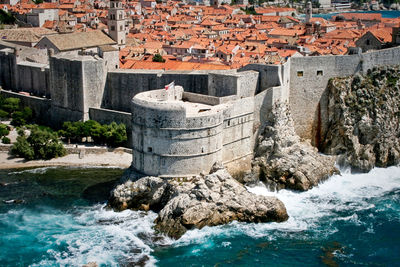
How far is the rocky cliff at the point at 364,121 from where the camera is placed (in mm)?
47531

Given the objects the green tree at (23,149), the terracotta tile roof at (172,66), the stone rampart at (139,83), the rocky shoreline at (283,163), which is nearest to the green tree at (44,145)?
the green tree at (23,149)

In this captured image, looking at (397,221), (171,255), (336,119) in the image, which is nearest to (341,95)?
(336,119)

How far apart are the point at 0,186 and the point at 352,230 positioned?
25285mm

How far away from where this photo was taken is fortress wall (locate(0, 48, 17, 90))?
205 feet

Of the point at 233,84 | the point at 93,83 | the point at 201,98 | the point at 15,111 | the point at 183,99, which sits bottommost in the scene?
the point at 15,111

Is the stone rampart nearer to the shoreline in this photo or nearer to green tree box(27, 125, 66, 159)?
the shoreline

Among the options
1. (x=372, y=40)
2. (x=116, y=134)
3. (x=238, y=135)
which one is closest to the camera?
(x=238, y=135)

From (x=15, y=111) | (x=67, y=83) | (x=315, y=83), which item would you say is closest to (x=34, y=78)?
(x=15, y=111)

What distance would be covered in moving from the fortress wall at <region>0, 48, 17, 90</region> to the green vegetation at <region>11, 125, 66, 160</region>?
1354 cm

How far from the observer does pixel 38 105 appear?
58531mm

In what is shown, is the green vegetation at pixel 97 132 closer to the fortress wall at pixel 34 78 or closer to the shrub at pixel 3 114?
the fortress wall at pixel 34 78

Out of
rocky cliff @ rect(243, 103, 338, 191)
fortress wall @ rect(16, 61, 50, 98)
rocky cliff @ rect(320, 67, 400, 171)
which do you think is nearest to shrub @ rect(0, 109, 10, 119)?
fortress wall @ rect(16, 61, 50, 98)

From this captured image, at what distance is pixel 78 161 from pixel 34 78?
14461 millimetres

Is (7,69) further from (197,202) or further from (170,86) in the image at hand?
(197,202)
